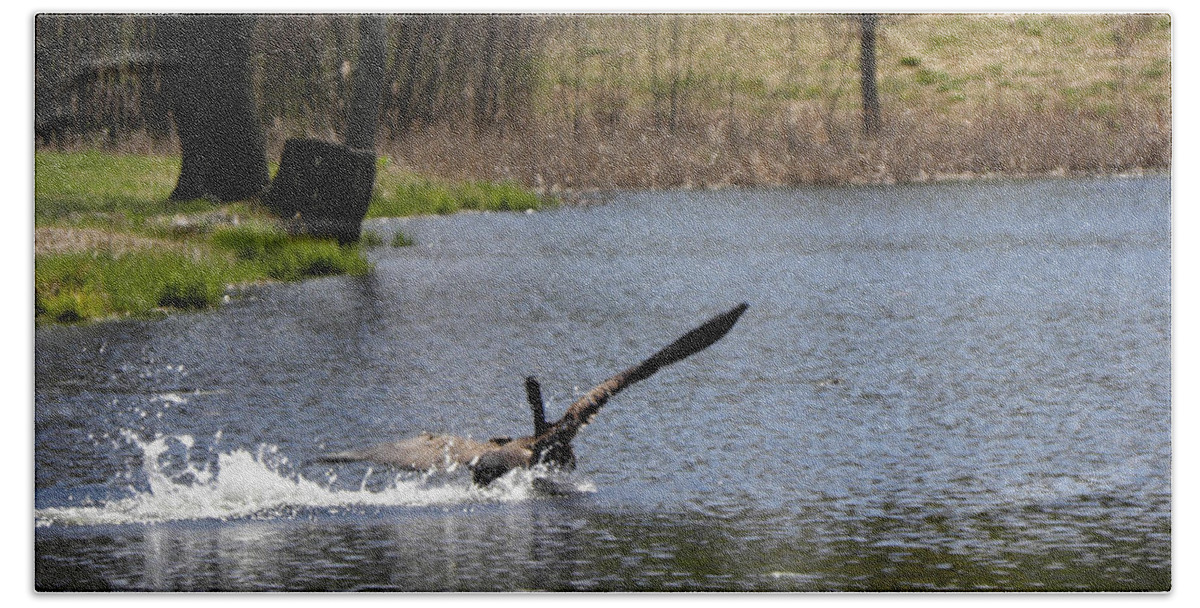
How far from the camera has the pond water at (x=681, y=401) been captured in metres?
6.14

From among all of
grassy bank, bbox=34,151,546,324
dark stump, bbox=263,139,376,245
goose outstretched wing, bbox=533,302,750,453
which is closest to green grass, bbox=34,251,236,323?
grassy bank, bbox=34,151,546,324

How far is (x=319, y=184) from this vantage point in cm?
676

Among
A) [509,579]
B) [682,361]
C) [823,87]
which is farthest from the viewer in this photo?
[682,361]

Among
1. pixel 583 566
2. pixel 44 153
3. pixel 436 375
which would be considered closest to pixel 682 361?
pixel 436 375

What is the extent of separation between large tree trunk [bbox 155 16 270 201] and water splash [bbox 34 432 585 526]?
852mm

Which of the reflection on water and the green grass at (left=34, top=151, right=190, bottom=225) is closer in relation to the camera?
the reflection on water

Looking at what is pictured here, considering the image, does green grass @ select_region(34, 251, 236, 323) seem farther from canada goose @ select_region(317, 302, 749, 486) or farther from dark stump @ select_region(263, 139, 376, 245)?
canada goose @ select_region(317, 302, 749, 486)

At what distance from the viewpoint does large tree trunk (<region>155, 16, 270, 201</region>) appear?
6621 mm

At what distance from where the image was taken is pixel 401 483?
6.59 m

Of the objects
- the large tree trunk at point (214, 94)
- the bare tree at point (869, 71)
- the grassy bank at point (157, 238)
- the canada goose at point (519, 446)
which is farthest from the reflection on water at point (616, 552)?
the bare tree at point (869, 71)

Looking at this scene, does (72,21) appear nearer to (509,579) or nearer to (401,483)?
(401,483)

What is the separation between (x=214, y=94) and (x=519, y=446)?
1.41m

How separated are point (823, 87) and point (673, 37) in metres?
0.51

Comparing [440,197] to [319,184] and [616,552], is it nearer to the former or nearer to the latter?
[319,184]
